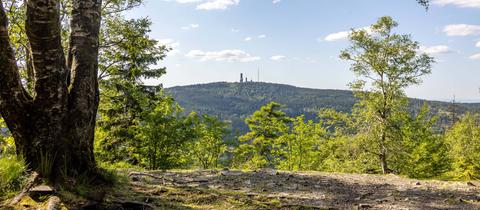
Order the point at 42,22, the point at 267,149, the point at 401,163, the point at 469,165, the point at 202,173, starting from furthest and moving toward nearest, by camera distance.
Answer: the point at 267,149 < the point at 469,165 < the point at 401,163 < the point at 202,173 < the point at 42,22

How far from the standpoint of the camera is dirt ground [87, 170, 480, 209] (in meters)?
5.95

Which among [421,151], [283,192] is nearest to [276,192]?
[283,192]

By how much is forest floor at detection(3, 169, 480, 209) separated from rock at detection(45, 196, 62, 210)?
0.12 metres

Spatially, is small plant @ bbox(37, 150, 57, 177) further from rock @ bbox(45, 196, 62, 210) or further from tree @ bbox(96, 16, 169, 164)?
tree @ bbox(96, 16, 169, 164)

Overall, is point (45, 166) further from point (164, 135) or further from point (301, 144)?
point (301, 144)

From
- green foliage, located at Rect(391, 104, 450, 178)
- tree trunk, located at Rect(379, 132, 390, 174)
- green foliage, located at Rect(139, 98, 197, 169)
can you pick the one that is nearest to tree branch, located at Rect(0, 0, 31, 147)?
green foliage, located at Rect(139, 98, 197, 169)

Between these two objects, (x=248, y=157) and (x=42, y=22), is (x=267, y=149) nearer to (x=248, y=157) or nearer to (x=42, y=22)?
(x=248, y=157)

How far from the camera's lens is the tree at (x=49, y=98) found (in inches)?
199

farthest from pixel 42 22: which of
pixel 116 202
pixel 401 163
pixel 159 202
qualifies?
pixel 401 163

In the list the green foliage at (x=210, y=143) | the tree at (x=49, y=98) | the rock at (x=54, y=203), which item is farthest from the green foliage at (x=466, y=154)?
the rock at (x=54, y=203)

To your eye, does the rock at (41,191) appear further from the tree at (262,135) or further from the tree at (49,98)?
the tree at (262,135)

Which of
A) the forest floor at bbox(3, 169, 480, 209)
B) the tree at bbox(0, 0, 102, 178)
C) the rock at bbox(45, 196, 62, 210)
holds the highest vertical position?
the tree at bbox(0, 0, 102, 178)

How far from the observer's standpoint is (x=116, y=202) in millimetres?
5102

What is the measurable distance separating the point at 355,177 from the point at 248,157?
28.8 meters
